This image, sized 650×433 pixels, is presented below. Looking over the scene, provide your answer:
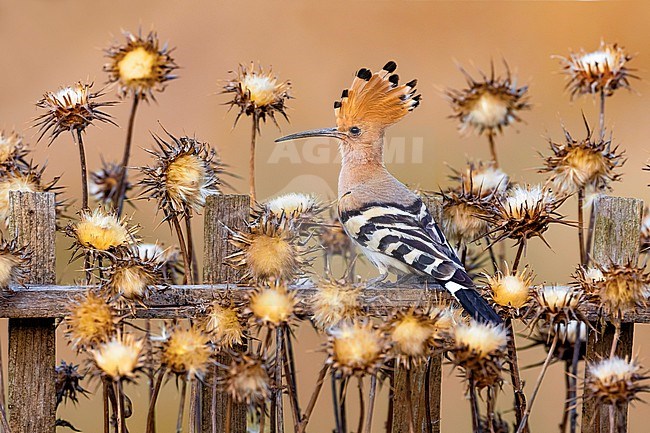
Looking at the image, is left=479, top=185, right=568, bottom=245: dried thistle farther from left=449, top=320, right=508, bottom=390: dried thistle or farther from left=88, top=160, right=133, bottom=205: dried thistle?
left=88, top=160, right=133, bottom=205: dried thistle

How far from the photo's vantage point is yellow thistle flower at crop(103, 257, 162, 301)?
1824 mm

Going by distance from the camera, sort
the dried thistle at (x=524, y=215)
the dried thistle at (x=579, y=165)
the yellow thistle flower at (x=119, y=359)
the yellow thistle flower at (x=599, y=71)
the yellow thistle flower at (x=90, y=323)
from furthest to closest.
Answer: the yellow thistle flower at (x=599, y=71), the dried thistle at (x=579, y=165), the dried thistle at (x=524, y=215), the yellow thistle flower at (x=90, y=323), the yellow thistle flower at (x=119, y=359)

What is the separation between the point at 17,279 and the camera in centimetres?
189

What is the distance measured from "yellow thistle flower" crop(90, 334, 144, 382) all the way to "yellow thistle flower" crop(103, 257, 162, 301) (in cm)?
21

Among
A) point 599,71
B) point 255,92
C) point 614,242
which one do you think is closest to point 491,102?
point 599,71

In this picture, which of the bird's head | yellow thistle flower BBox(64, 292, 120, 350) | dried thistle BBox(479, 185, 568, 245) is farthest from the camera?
the bird's head

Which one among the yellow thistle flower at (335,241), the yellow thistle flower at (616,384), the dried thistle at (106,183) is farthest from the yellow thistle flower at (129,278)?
the yellow thistle flower at (616,384)

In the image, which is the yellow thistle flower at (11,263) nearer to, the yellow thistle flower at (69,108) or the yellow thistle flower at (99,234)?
the yellow thistle flower at (99,234)

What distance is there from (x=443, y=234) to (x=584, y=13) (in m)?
2.53

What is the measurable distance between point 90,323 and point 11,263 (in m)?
0.27

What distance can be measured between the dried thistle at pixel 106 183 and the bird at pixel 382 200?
2.33 ft

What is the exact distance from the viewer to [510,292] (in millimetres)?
1887

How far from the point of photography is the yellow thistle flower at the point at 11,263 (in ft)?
5.99

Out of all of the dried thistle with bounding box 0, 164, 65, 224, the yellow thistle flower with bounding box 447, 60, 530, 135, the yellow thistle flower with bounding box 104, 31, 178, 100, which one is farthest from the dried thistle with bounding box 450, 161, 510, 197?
the dried thistle with bounding box 0, 164, 65, 224
